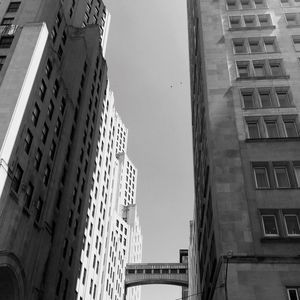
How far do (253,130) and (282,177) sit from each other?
18.9 ft

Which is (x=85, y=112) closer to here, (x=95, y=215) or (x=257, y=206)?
(x=95, y=215)

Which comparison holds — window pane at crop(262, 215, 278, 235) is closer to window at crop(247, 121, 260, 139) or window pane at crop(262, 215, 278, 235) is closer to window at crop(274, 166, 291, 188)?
window at crop(274, 166, 291, 188)

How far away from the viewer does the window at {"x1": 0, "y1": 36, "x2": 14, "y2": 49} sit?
53.4 meters

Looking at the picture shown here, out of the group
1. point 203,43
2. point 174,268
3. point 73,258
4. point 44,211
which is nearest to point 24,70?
point 44,211

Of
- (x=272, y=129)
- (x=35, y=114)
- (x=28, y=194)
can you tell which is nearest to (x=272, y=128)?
(x=272, y=129)

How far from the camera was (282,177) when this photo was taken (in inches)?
1361

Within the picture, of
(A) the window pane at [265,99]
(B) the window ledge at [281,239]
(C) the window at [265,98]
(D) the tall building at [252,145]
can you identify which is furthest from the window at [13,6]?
(B) the window ledge at [281,239]

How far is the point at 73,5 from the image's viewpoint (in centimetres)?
8119

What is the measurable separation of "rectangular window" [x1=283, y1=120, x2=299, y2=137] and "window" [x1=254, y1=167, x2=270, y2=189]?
4735 millimetres

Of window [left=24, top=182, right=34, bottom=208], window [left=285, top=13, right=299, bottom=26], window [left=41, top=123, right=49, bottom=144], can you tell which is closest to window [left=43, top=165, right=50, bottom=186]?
window [left=41, top=123, right=49, bottom=144]

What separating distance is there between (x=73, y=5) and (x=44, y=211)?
47095 millimetres

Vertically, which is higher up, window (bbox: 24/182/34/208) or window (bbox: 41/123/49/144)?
window (bbox: 41/123/49/144)

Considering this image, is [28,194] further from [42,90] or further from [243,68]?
[243,68]

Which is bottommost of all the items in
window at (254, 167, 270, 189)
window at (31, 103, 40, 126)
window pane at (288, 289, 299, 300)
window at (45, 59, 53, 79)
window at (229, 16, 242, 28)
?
window pane at (288, 289, 299, 300)
